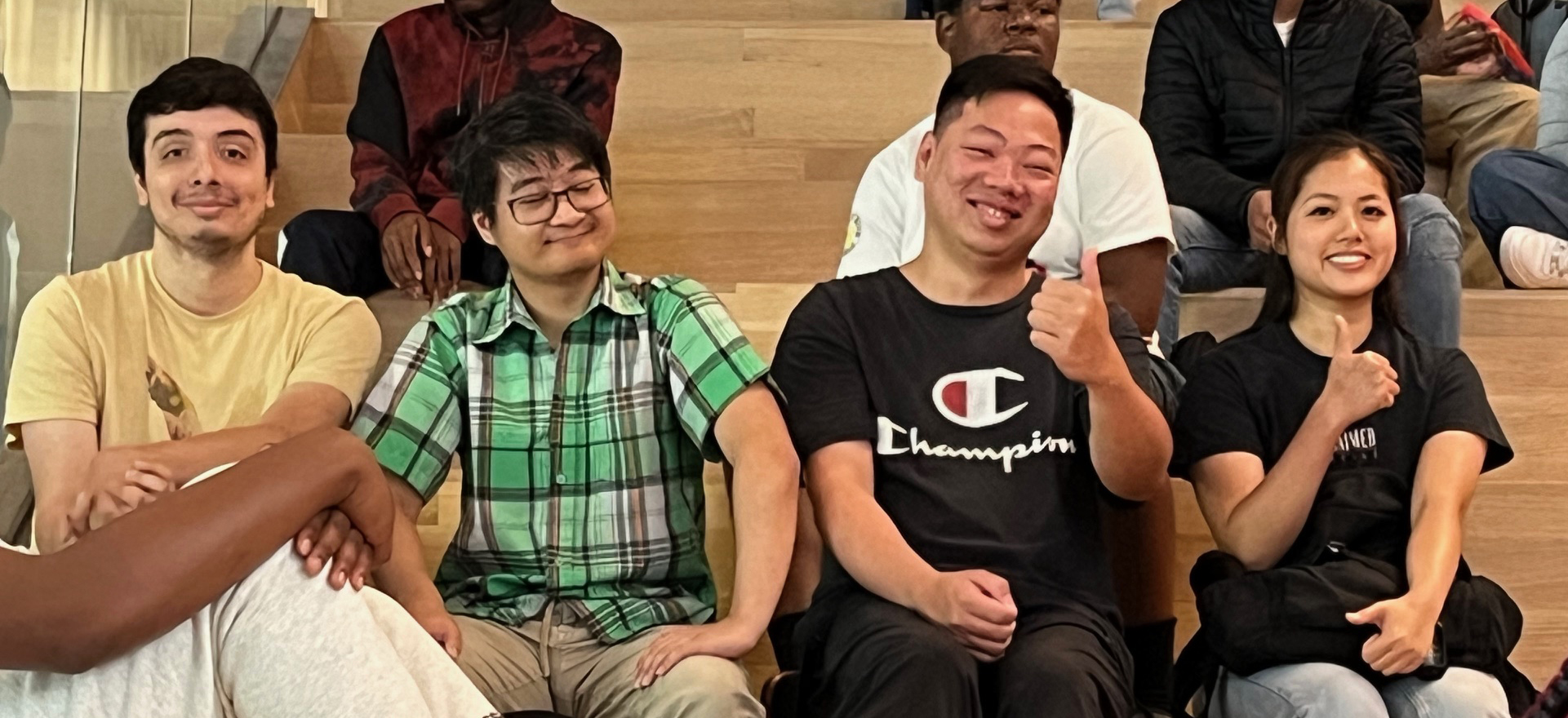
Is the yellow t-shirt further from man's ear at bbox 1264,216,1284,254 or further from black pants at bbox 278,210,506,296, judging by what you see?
man's ear at bbox 1264,216,1284,254

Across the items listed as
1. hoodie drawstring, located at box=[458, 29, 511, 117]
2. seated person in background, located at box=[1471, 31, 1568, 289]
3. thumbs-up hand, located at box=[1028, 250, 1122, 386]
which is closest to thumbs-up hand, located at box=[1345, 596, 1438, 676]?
thumbs-up hand, located at box=[1028, 250, 1122, 386]

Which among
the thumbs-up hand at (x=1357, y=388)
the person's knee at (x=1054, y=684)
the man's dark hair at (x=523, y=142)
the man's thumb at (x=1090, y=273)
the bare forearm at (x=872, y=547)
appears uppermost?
the man's dark hair at (x=523, y=142)

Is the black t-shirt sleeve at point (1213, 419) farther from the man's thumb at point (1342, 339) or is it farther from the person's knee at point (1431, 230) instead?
the person's knee at point (1431, 230)

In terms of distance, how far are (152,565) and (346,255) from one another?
3.83ft

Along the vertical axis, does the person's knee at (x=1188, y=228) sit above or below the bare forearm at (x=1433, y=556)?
above

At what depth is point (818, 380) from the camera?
187 centimetres

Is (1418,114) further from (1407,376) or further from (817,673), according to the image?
(817,673)

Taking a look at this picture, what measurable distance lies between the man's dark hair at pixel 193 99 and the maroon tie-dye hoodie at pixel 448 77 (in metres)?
0.54

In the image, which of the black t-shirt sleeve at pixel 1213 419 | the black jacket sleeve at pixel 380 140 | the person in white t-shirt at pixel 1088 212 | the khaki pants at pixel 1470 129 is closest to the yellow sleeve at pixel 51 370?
the black jacket sleeve at pixel 380 140

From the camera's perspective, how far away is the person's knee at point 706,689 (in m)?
1.67

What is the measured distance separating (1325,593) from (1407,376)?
342 millimetres

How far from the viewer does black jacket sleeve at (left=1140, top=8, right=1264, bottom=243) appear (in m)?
2.69

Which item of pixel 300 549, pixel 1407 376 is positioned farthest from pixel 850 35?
pixel 300 549

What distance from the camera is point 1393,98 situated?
9.25ft
